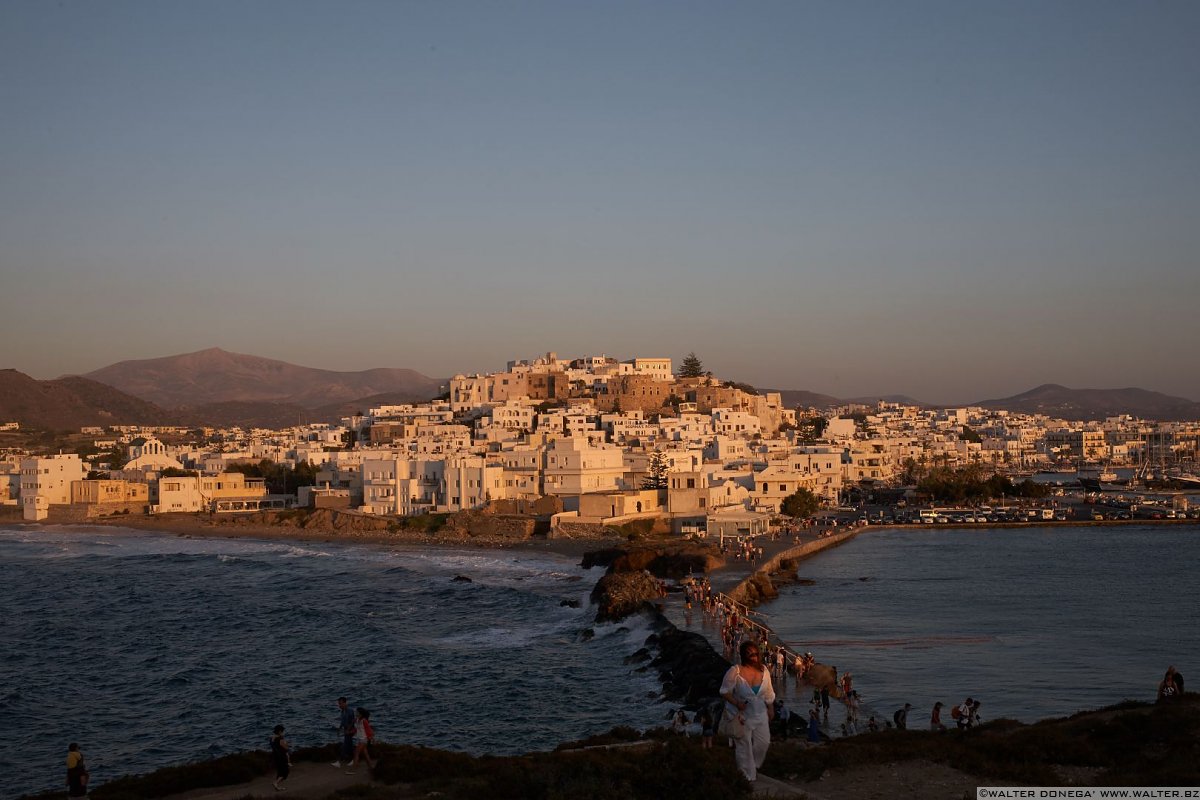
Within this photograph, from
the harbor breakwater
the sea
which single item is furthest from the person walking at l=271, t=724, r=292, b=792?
the harbor breakwater

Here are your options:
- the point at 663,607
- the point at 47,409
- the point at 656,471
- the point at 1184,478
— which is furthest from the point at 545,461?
the point at 47,409

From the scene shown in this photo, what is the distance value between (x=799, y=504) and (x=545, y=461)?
502 inches

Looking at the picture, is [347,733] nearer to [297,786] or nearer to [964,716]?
[297,786]

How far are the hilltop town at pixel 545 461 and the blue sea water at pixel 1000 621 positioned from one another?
34.0 ft

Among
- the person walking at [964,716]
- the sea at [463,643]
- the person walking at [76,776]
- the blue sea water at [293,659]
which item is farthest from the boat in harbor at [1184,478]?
the person walking at [76,776]

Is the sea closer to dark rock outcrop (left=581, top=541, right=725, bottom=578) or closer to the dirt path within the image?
dark rock outcrop (left=581, top=541, right=725, bottom=578)

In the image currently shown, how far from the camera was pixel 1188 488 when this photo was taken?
87.2 m

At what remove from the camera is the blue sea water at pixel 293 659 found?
1878 cm

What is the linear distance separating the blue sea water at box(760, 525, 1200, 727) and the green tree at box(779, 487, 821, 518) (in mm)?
8045

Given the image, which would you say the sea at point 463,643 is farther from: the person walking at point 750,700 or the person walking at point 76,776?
the person walking at point 750,700

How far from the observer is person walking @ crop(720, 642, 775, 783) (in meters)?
8.05

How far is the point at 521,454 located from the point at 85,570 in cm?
2121

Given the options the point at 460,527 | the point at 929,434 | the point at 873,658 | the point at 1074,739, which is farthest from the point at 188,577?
the point at 929,434

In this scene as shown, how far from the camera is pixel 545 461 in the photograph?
55000mm
